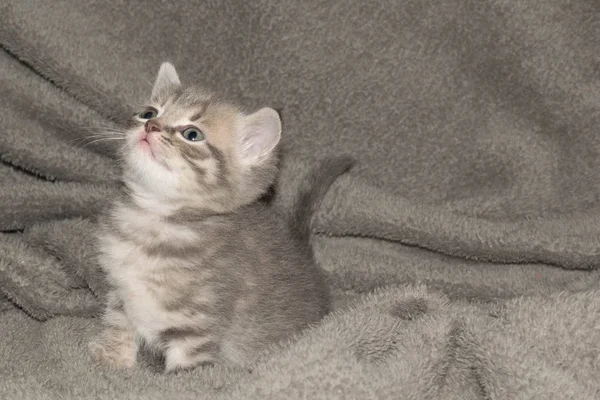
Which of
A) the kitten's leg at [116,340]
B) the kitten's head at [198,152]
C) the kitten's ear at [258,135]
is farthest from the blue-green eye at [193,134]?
the kitten's leg at [116,340]

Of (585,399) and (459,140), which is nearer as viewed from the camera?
(585,399)

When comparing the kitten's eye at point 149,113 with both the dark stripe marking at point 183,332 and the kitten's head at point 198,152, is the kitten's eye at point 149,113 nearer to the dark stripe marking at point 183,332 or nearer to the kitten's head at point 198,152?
the kitten's head at point 198,152

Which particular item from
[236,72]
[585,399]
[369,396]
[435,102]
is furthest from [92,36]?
[585,399]

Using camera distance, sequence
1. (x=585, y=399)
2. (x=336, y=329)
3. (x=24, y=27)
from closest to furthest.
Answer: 1. (x=585, y=399)
2. (x=336, y=329)
3. (x=24, y=27)

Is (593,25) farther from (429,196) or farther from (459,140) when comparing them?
(429,196)

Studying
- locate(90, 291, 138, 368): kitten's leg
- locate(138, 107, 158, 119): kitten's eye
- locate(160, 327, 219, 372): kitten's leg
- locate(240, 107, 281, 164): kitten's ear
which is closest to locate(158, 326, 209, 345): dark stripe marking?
locate(160, 327, 219, 372): kitten's leg

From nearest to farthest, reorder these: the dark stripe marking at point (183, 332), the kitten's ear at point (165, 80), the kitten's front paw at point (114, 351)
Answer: the dark stripe marking at point (183, 332) → the kitten's front paw at point (114, 351) → the kitten's ear at point (165, 80)
